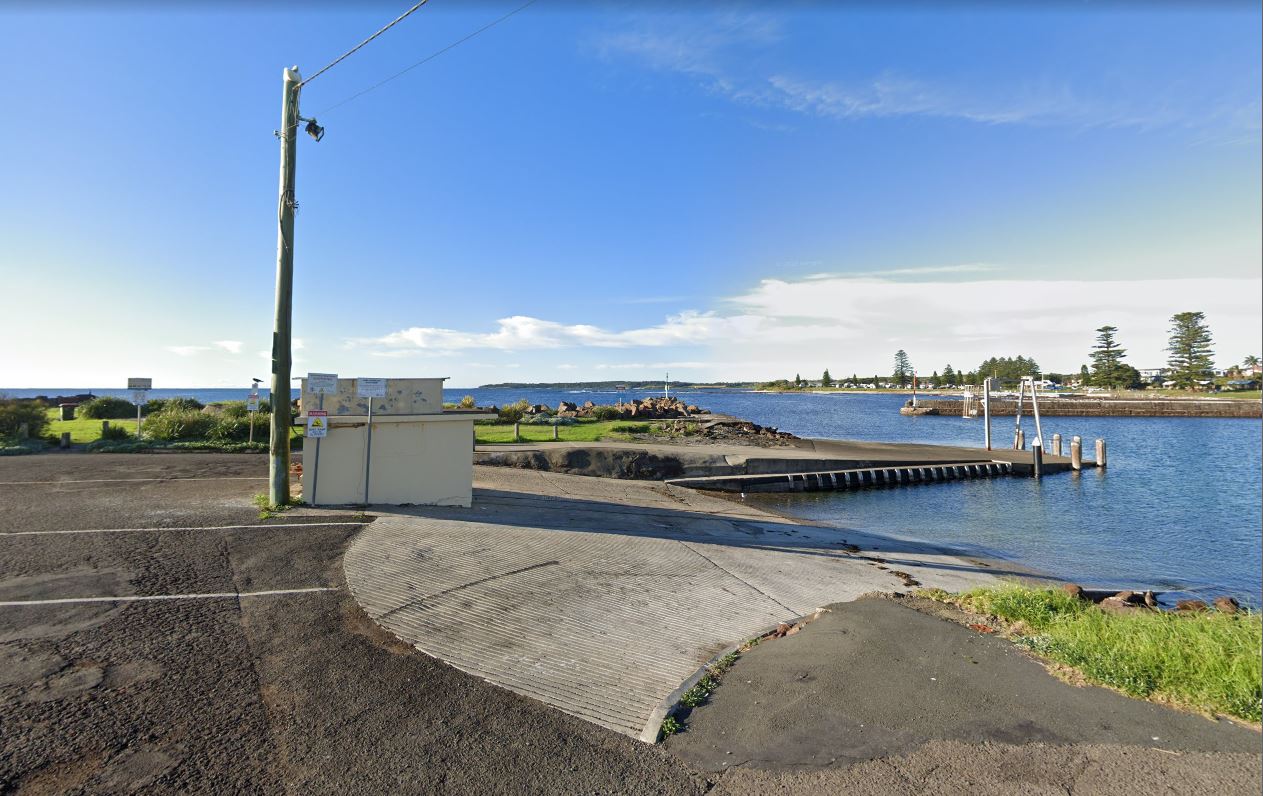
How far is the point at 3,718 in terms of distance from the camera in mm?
3953

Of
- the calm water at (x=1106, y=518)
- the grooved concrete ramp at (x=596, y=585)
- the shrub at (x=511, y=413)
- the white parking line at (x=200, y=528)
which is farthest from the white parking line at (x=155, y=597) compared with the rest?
the shrub at (x=511, y=413)

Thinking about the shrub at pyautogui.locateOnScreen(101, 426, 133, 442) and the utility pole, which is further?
the shrub at pyautogui.locateOnScreen(101, 426, 133, 442)

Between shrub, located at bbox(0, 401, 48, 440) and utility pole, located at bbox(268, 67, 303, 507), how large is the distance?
52.9ft

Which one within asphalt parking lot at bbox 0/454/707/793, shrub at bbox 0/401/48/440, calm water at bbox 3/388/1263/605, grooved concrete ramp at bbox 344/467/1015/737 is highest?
shrub at bbox 0/401/48/440

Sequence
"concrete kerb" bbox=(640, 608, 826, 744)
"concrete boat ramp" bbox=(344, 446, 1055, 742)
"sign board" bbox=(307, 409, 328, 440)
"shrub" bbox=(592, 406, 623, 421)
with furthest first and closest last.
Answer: "shrub" bbox=(592, 406, 623, 421) < "sign board" bbox=(307, 409, 328, 440) < "concrete boat ramp" bbox=(344, 446, 1055, 742) < "concrete kerb" bbox=(640, 608, 826, 744)

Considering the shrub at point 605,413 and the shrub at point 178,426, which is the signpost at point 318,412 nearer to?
the shrub at point 178,426

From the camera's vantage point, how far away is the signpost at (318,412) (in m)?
10.9

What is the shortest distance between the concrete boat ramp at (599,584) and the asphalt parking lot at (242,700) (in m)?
0.41

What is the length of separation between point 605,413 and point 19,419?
1082 inches

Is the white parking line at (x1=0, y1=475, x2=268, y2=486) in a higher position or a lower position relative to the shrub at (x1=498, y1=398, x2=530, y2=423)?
lower

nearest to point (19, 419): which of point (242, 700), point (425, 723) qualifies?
point (242, 700)

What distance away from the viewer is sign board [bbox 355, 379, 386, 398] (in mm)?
11188

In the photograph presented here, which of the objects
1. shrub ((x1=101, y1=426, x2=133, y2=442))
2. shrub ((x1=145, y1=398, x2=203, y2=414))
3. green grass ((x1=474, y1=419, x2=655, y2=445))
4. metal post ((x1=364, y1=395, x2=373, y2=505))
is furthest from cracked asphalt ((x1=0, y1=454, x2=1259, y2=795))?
shrub ((x1=145, y1=398, x2=203, y2=414))

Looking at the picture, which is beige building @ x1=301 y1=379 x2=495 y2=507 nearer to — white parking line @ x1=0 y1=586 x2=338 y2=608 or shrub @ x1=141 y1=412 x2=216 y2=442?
white parking line @ x1=0 y1=586 x2=338 y2=608
